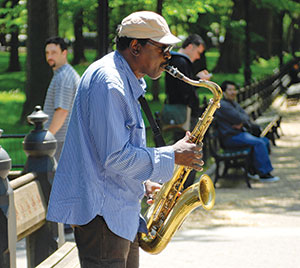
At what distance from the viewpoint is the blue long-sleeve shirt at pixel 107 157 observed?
10.3ft

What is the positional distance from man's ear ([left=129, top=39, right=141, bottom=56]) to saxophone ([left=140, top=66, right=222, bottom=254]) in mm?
597

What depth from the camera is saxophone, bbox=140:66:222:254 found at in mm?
3973

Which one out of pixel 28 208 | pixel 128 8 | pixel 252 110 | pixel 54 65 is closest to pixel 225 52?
pixel 128 8

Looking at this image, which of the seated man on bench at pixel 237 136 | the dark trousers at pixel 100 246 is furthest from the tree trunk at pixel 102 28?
the dark trousers at pixel 100 246

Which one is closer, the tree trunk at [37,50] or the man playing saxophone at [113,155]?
the man playing saxophone at [113,155]

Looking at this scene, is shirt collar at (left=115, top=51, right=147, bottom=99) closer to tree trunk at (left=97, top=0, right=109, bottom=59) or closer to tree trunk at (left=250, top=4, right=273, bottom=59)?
tree trunk at (left=97, top=0, right=109, bottom=59)

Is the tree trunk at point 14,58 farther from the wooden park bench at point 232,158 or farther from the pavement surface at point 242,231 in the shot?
the wooden park bench at point 232,158

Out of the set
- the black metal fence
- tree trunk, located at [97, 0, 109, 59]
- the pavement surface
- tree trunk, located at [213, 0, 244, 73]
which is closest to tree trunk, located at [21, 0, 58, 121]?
the black metal fence

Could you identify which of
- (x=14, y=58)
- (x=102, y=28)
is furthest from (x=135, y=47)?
(x=14, y=58)

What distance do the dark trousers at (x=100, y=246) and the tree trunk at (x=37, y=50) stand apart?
493 inches

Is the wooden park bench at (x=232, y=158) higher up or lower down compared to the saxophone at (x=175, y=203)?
lower down

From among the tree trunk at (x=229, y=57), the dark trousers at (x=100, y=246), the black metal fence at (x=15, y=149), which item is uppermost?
the dark trousers at (x=100, y=246)

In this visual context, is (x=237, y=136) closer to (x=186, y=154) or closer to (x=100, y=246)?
(x=186, y=154)

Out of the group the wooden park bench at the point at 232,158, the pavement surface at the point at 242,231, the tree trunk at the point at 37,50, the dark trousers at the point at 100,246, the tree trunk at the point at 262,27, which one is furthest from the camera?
the tree trunk at the point at 262,27
